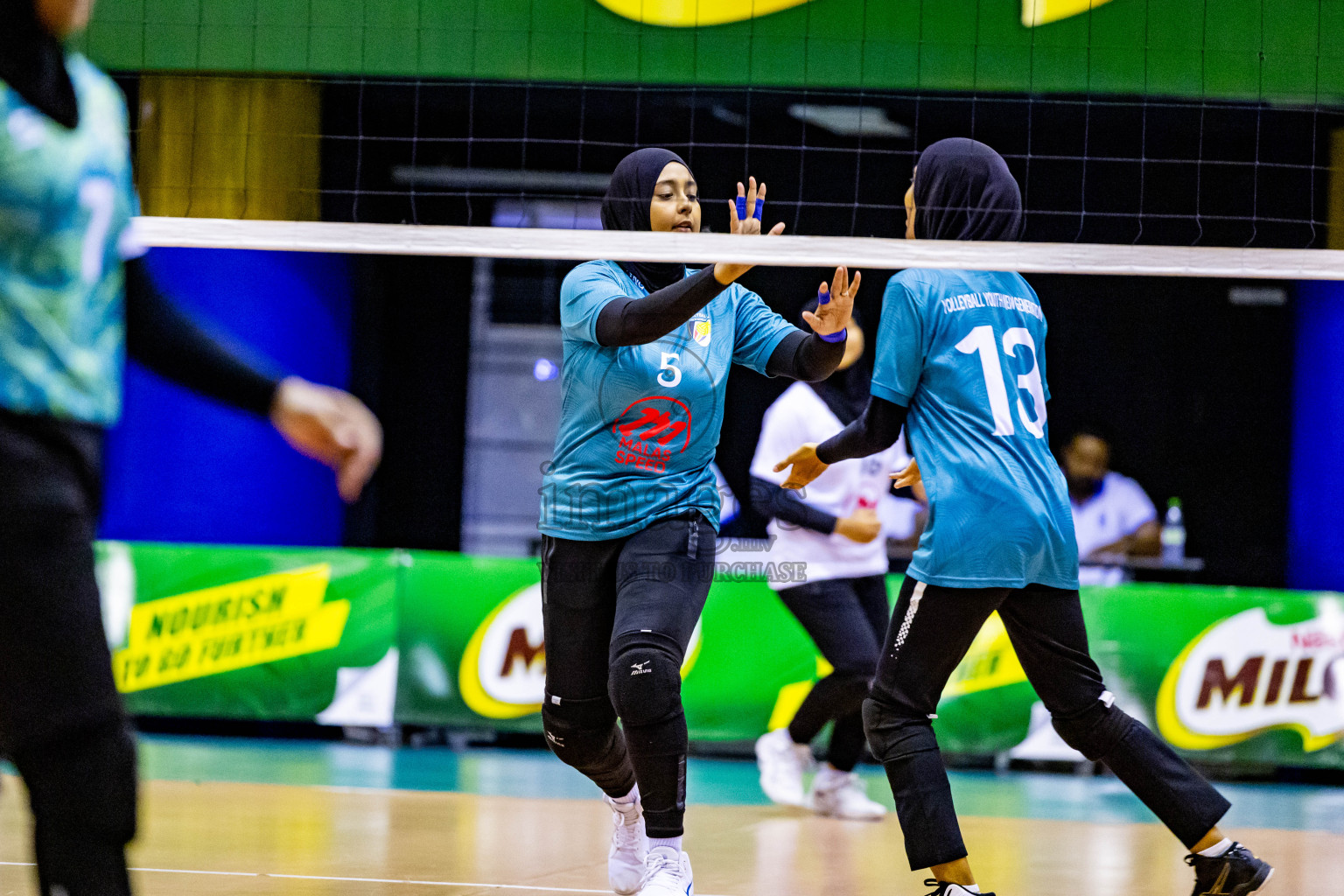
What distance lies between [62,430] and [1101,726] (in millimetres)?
2788

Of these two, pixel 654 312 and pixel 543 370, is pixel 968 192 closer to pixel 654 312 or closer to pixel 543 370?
pixel 654 312

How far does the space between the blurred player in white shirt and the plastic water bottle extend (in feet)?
16.3

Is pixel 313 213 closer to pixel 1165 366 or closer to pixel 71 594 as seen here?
pixel 1165 366

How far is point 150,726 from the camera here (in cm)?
848

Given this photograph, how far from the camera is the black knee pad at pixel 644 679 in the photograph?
3.84 metres

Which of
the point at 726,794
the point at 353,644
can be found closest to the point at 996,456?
the point at 726,794

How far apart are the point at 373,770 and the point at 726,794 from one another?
1779 mm

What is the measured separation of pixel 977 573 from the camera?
12.4 ft

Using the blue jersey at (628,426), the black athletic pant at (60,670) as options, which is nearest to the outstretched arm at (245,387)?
the black athletic pant at (60,670)

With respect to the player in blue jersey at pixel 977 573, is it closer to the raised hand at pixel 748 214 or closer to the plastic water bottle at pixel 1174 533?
the raised hand at pixel 748 214

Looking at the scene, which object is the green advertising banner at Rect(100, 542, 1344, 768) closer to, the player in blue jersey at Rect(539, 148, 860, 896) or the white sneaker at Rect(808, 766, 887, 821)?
the white sneaker at Rect(808, 766, 887, 821)

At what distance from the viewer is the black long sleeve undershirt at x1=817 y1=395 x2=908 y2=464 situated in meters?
4.02

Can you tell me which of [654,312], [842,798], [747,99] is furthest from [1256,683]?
[654,312]

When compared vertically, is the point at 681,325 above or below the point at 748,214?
below
